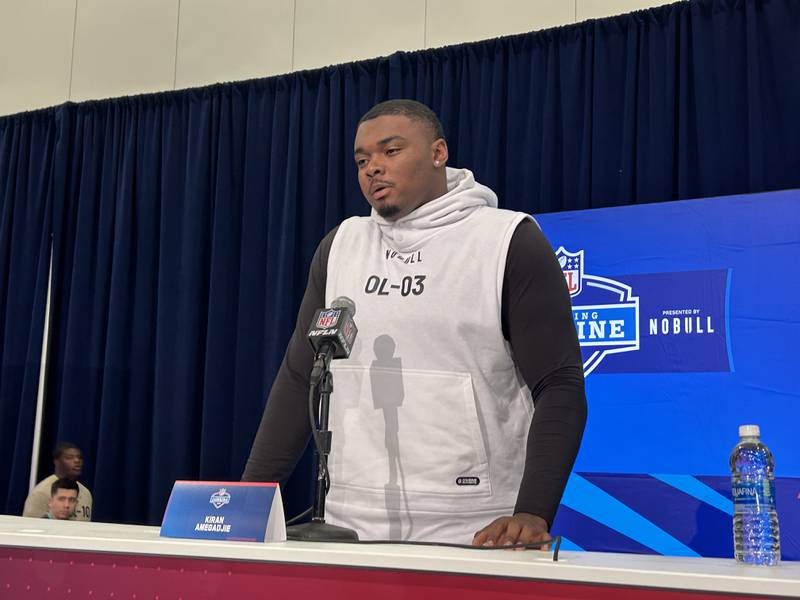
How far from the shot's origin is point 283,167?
4867 mm

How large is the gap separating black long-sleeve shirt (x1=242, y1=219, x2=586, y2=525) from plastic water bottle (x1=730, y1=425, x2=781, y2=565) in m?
0.23

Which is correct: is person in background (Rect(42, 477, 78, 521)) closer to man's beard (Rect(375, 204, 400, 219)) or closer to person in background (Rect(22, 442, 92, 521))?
person in background (Rect(22, 442, 92, 521))

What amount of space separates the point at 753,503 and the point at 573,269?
2397mm

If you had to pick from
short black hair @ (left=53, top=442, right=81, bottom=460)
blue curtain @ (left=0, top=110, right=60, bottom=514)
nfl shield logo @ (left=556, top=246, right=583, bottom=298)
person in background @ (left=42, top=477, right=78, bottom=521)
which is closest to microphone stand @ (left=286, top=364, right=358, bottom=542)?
nfl shield logo @ (left=556, top=246, right=583, bottom=298)

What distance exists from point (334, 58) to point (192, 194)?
3.28 feet

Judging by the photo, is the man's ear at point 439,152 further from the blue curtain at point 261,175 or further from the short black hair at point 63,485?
the short black hair at point 63,485

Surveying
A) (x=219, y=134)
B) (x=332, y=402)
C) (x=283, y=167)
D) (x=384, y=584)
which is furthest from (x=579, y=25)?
(x=384, y=584)

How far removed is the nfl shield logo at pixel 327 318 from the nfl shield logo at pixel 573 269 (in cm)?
246

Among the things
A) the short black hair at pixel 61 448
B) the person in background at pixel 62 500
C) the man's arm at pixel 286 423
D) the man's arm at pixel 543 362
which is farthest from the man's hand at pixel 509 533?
the short black hair at pixel 61 448

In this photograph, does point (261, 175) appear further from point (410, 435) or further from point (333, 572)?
point (333, 572)

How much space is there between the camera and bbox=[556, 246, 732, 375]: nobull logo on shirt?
3.42 meters

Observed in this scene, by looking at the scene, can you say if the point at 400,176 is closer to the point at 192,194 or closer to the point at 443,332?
the point at 443,332

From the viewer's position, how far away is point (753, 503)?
1.34 meters

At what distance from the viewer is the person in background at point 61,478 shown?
460 cm
